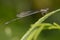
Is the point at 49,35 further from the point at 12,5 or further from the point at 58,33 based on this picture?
the point at 12,5

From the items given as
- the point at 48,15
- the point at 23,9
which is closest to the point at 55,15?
the point at 48,15

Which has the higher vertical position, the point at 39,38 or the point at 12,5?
the point at 12,5

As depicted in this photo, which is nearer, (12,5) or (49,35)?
(49,35)

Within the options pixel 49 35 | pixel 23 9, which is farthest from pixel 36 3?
pixel 49 35

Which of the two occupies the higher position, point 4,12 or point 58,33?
point 4,12

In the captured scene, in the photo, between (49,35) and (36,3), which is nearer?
(49,35)
